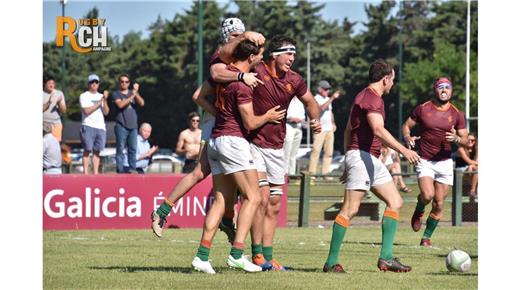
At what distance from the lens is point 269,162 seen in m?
12.5

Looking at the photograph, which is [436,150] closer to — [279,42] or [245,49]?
[279,42]

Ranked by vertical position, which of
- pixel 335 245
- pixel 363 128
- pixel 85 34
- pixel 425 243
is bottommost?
pixel 425 243

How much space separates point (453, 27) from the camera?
294ft

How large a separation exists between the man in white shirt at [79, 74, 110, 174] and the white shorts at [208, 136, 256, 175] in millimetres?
11408

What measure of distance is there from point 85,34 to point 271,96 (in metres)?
6.80

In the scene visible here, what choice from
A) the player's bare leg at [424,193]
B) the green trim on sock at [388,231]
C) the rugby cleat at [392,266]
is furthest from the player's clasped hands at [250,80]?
the player's bare leg at [424,193]

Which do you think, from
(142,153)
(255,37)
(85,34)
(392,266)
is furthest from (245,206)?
(142,153)

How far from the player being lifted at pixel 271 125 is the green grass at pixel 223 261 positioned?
488mm

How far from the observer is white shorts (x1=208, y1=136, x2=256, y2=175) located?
11555 mm

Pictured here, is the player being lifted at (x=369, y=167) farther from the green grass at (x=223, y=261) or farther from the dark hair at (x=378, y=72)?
the green grass at (x=223, y=261)

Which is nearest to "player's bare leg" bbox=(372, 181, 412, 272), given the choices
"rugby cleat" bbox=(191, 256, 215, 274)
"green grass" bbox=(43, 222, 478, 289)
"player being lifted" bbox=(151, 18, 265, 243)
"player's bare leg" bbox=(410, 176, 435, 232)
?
"green grass" bbox=(43, 222, 478, 289)

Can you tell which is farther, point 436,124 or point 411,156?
point 436,124

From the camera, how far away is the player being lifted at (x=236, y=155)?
455 inches
